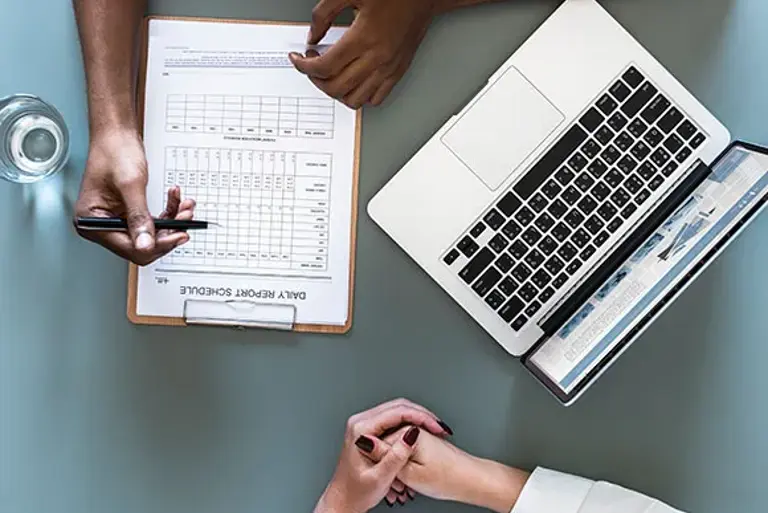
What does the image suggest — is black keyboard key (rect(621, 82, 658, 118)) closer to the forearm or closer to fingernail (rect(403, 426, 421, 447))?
fingernail (rect(403, 426, 421, 447))

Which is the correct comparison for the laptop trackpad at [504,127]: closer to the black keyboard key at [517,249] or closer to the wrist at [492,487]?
the black keyboard key at [517,249]

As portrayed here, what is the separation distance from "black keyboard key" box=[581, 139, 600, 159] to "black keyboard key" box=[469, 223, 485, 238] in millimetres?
123

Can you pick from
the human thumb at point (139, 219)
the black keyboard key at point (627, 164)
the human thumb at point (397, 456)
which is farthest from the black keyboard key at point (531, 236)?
the human thumb at point (139, 219)

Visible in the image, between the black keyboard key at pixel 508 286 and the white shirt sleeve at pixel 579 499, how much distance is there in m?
0.18

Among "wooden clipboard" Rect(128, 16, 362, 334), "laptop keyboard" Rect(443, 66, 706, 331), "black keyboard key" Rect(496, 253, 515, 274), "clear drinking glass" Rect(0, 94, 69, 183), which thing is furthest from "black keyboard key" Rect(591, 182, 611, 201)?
"clear drinking glass" Rect(0, 94, 69, 183)

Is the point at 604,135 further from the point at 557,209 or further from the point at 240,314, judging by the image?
the point at 240,314

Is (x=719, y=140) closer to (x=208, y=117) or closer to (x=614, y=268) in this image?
(x=614, y=268)

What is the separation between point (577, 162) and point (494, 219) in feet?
0.32

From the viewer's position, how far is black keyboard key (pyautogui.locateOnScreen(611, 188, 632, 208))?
0.82 m

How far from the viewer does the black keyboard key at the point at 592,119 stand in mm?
820

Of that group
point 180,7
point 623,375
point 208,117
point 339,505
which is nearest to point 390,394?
point 339,505

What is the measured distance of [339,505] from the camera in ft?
2.70

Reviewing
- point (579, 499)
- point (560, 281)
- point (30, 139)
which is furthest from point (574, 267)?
point (30, 139)

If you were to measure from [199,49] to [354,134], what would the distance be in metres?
0.18
